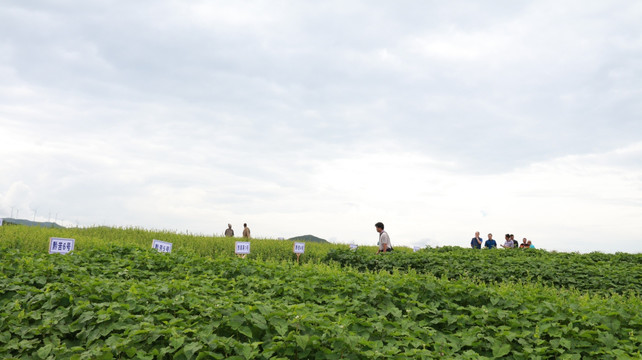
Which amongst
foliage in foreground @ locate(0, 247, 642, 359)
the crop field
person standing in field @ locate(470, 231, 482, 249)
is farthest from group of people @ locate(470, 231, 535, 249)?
foliage in foreground @ locate(0, 247, 642, 359)

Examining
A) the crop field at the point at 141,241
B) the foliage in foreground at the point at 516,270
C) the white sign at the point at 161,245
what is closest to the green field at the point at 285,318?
the white sign at the point at 161,245

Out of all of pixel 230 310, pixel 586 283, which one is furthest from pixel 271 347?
pixel 586 283

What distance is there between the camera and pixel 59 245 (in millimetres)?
11320

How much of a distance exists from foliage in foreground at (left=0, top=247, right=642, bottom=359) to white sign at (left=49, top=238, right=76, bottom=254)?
10.00 feet

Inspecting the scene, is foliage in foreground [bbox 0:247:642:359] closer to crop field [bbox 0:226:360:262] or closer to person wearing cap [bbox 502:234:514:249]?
crop field [bbox 0:226:360:262]

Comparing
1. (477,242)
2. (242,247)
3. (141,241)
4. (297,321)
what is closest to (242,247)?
(242,247)

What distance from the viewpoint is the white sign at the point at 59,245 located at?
1105 cm

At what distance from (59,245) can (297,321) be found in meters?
Result: 9.28

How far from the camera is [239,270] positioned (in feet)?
29.3

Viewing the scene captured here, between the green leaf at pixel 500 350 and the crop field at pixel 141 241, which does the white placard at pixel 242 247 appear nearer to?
the crop field at pixel 141 241

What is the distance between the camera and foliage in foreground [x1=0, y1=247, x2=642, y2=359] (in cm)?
444

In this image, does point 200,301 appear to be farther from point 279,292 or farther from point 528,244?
point 528,244

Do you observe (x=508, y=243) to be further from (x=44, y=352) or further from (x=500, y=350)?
(x=44, y=352)

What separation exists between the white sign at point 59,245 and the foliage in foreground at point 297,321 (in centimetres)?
305
